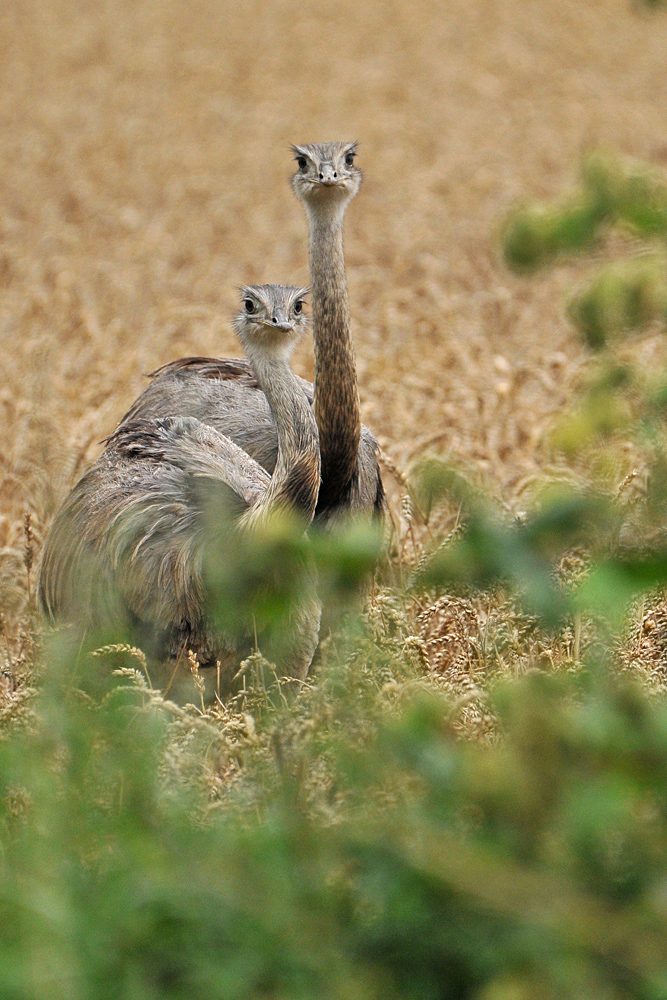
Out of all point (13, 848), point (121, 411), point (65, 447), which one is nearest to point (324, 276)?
point (65, 447)

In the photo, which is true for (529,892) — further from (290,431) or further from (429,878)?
(290,431)

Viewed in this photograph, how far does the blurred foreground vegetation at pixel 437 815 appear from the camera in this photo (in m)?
1.09

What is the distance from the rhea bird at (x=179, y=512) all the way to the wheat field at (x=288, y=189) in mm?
182

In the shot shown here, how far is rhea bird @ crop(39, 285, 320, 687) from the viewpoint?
13.2ft

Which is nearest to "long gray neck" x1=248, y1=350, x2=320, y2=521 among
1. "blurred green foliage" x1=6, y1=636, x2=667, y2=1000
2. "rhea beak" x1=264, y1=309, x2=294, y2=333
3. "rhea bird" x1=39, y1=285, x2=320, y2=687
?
"rhea bird" x1=39, y1=285, x2=320, y2=687

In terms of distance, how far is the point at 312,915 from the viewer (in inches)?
52.6

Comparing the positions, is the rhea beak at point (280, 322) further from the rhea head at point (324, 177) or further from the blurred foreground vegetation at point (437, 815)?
the blurred foreground vegetation at point (437, 815)

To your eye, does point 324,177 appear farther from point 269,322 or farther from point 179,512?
point 179,512

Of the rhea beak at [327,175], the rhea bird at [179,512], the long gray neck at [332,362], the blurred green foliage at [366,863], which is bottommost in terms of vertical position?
Answer: the blurred green foliage at [366,863]

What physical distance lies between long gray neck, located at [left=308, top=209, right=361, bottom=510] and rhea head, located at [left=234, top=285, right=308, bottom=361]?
0.19m

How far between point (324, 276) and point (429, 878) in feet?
12.0

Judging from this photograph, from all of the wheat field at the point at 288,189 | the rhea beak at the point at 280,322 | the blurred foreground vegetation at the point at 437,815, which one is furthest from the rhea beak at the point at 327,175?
the blurred foreground vegetation at the point at 437,815

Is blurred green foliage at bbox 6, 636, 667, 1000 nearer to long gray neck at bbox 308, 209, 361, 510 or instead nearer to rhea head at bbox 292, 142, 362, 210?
long gray neck at bbox 308, 209, 361, 510

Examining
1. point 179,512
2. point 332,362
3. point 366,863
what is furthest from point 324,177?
point 366,863
